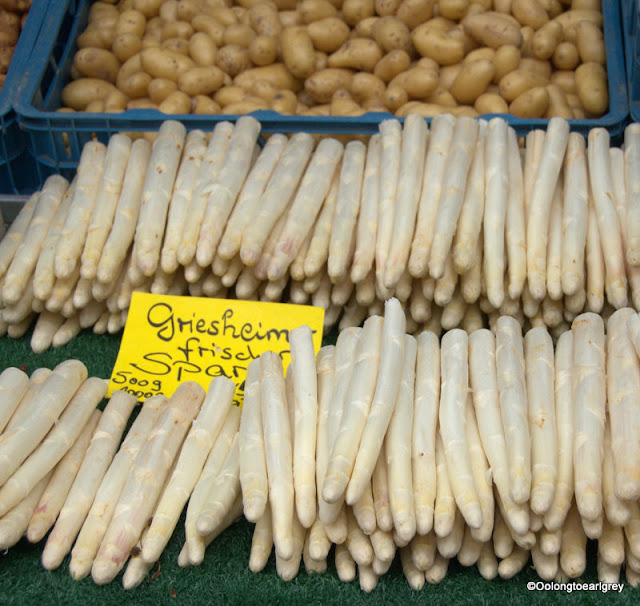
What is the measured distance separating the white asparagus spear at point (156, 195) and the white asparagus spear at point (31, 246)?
0.30 m

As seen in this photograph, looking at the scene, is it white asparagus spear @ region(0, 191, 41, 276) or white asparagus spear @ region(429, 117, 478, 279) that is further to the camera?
white asparagus spear @ region(0, 191, 41, 276)

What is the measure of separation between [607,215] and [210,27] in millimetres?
1975

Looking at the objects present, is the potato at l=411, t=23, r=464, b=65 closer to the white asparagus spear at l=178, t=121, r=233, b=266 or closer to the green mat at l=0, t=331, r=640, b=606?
the white asparagus spear at l=178, t=121, r=233, b=266

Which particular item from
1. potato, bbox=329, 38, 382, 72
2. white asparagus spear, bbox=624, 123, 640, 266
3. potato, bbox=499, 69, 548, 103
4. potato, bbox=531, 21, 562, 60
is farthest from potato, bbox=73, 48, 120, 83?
white asparagus spear, bbox=624, 123, 640, 266

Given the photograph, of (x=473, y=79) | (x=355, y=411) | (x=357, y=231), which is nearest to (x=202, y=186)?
(x=357, y=231)

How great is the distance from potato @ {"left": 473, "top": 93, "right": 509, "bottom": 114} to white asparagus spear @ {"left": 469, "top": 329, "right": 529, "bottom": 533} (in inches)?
55.3

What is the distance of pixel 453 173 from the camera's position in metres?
2.17

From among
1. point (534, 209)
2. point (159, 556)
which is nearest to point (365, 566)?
point (159, 556)

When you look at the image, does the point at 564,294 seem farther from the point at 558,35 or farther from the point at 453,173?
the point at 558,35

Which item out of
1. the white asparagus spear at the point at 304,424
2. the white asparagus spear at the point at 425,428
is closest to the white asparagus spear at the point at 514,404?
the white asparagus spear at the point at 425,428

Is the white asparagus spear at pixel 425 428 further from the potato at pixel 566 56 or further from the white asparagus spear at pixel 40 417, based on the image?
the potato at pixel 566 56

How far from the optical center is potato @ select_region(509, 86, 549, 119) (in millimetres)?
2826

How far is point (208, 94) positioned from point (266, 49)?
0.30m

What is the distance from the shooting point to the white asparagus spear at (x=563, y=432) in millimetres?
1451
